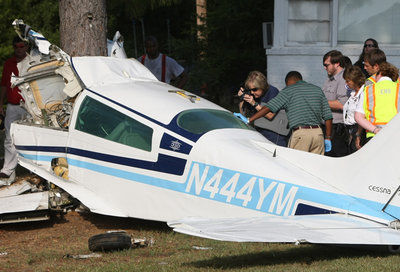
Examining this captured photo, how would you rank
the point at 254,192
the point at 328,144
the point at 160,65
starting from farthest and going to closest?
the point at 160,65, the point at 328,144, the point at 254,192

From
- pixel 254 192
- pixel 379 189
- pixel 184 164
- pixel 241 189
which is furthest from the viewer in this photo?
pixel 184 164

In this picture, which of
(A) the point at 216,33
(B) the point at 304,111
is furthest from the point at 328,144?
(A) the point at 216,33

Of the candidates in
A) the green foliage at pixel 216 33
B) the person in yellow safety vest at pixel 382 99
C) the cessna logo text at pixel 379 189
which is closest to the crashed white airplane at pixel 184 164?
the cessna logo text at pixel 379 189

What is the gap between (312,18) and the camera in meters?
15.2

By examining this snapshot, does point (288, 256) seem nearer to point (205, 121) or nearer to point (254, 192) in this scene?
point (254, 192)

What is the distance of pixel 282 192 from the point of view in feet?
23.1

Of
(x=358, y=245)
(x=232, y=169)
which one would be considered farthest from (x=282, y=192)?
(x=358, y=245)

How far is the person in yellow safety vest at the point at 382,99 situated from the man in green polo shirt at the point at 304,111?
81 cm

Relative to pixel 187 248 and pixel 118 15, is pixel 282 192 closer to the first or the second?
pixel 187 248

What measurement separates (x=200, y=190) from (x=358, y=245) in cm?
222

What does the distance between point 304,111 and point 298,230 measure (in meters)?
3.40

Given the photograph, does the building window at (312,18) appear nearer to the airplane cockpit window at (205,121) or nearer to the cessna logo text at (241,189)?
the airplane cockpit window at (205,121)

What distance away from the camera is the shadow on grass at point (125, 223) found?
9.02 meters

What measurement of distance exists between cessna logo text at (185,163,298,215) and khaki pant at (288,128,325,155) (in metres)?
2.09
